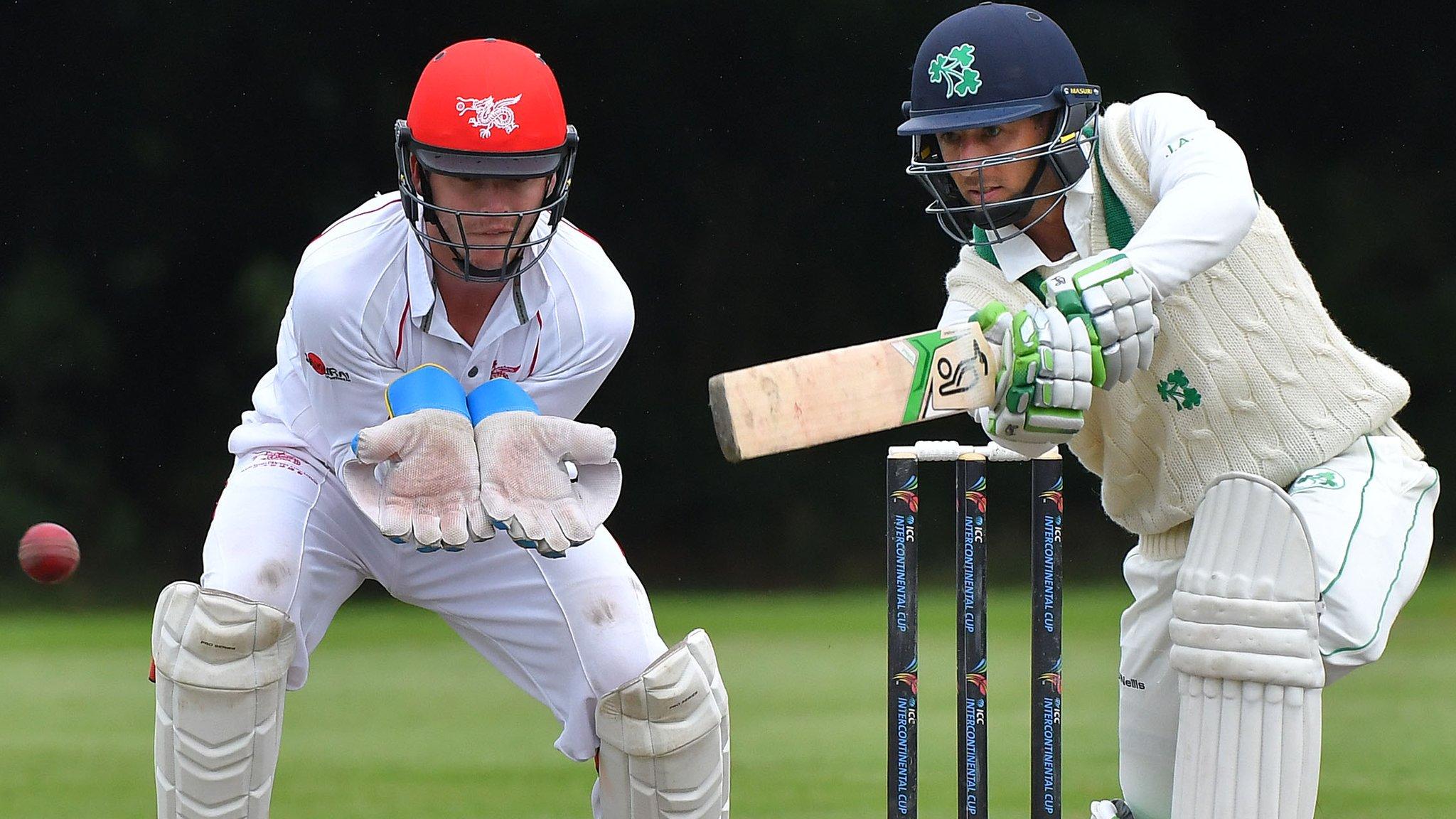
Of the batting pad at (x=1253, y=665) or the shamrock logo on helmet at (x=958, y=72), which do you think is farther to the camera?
the shamrock logo on helmet at (x=958, y=72)

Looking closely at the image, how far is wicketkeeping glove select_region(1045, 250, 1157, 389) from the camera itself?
2098mm

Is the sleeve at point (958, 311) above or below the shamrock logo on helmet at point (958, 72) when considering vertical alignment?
below

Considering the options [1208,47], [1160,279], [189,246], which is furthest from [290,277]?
[1160,279]

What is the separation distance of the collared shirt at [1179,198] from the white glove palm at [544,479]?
0.54m

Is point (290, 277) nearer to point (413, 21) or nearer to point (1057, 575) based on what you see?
point (413, 21)

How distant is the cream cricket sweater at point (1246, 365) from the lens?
7.82 ft

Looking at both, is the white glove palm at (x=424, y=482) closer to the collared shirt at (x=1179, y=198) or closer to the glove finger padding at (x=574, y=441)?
the glove finger padding at (x=574, y=441)

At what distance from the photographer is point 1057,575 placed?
2.83m

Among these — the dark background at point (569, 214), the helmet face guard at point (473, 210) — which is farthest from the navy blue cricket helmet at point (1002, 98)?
the dark background at point (569, 214)

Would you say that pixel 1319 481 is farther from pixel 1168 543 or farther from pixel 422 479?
pixel 422 479

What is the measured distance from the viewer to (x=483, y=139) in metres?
2.34

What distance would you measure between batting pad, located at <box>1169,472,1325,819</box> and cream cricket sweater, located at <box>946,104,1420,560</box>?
0.31 m

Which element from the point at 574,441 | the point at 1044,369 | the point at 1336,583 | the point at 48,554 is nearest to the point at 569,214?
the point at 48,554

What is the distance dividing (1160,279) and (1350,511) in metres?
0.40
